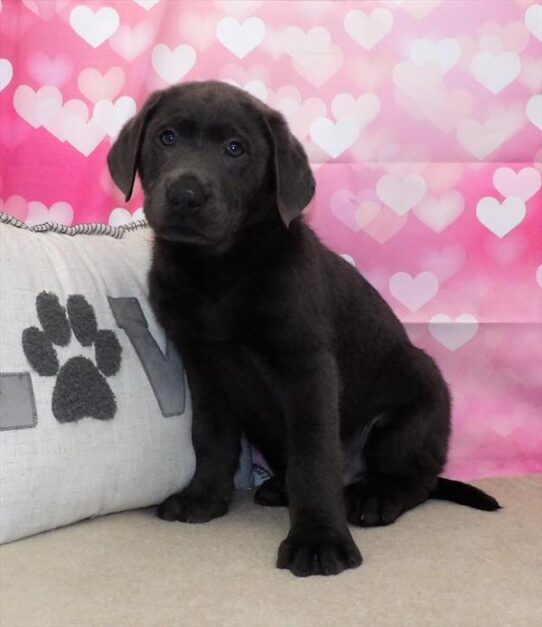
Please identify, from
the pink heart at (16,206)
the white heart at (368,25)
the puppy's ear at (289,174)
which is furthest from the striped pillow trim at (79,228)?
the white heart at (368,25)

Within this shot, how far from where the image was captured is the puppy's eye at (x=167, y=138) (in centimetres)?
195

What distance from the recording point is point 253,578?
1646 mm

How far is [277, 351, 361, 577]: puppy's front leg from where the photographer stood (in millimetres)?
1703

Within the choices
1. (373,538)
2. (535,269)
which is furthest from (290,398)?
(535,269)

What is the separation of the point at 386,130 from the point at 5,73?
110cm

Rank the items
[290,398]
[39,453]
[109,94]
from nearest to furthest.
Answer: [39,453]
[290,398]
[109,94]

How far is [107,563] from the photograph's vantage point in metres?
1.70

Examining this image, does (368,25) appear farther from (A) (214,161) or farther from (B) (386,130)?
(A) (214,161)

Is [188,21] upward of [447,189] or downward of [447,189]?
upward

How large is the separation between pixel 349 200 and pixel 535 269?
0.59m

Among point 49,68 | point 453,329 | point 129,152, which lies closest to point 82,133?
point 49,68

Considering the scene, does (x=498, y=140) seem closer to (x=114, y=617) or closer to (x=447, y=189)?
(x=447, y=189)

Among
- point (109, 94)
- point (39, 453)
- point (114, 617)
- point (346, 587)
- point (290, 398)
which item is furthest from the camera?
point (109, 94)

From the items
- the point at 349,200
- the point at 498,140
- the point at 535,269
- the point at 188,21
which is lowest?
the point at 535,269
